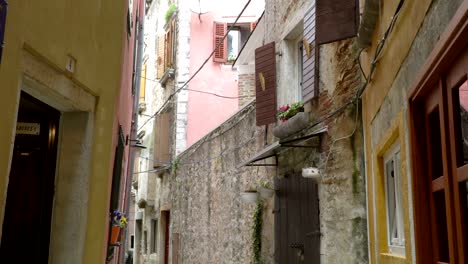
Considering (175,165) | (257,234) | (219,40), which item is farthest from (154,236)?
(257,234)

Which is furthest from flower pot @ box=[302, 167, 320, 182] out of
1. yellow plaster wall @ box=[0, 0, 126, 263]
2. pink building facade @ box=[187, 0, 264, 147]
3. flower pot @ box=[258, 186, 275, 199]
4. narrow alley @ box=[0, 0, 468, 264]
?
pink building facade @ box=[187, 0, 264, 147]

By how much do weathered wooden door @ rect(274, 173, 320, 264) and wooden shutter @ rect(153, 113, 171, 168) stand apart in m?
8.98

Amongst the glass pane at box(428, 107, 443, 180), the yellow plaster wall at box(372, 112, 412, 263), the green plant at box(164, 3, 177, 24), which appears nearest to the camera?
the glass pane at box(428, 107, 443, 180)

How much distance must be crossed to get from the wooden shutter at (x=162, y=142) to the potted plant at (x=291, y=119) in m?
9.35

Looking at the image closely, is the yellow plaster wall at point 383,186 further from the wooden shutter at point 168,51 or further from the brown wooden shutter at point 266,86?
the wooden shutter at point 168,51

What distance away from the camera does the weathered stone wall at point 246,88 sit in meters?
12.9

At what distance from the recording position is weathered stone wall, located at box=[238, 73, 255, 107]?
42.3ft

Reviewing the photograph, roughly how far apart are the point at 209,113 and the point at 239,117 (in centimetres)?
618

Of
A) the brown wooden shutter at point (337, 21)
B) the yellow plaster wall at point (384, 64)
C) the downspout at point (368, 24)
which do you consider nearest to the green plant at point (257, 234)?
the downspout at point (368, 24)

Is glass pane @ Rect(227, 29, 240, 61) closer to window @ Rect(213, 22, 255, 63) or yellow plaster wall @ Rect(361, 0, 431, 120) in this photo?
window @ Rect(213, 22, 255, 63)

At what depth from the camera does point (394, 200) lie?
4.61m

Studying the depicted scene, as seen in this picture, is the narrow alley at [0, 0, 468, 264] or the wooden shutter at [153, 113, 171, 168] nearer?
the narrow alley at [0, 0, 468, 264]

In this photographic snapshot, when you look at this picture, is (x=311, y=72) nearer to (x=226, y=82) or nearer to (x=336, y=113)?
(x=336, y=113)

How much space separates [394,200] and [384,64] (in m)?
1.12
